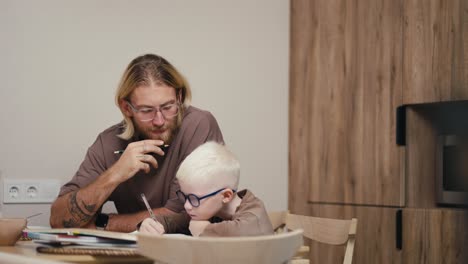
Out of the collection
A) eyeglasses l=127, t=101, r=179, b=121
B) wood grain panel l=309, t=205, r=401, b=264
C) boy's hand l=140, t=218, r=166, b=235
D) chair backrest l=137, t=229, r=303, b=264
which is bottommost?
wood grain panel l=309, t=205, r=401, b=264

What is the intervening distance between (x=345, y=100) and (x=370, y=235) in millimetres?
704

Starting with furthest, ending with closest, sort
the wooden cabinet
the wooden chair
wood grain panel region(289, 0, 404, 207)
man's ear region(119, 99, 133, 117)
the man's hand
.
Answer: wood grain panel region(289, 0, 404, 207), the wooden cabinet, man's ear region(119, 99, 133, 117), the man's hand, the wooden chair

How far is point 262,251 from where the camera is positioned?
4.33 feet

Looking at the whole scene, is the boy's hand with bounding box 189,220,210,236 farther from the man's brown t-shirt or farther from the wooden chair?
the man's brown t-shirt

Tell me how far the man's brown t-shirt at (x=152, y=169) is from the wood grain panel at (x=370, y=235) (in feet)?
3.63

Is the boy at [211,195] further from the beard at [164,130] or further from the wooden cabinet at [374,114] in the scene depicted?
the wooden cabinet at [374,114]

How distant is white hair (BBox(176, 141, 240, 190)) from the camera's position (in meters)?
1.89

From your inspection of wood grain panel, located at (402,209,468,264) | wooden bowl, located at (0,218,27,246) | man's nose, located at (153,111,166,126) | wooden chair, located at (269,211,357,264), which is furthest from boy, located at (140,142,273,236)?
wood grain panel, located at (402,209,468,264)

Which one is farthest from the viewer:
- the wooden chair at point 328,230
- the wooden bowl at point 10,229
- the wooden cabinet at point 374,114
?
the wooden cabinet at point 374,114

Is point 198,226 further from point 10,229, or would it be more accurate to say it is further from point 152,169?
point 152,169

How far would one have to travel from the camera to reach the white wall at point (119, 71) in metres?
3.47

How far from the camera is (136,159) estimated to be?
256 centimetres

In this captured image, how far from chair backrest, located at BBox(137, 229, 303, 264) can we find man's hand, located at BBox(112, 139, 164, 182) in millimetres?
1234

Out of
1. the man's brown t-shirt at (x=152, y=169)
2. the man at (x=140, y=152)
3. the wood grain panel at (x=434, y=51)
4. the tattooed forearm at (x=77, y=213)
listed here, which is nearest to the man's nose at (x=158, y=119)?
the man at (x=140, y=152)
